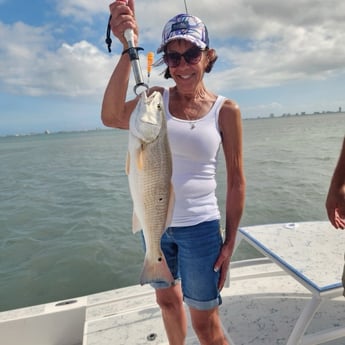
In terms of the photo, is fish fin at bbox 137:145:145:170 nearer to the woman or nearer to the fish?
the fish

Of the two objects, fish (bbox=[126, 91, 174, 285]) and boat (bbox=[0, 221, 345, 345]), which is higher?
fish (bbox=[126, 91, 174, 285])

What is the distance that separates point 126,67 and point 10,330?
299 cm

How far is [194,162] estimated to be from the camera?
2096 mm

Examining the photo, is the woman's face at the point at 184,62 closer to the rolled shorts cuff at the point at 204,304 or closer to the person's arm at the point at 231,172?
the person's arm at the point at 231,172

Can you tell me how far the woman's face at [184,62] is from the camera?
2.01 m

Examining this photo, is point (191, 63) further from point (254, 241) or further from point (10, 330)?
point (10, 330)

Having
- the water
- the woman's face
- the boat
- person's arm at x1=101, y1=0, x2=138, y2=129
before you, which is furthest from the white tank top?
the water

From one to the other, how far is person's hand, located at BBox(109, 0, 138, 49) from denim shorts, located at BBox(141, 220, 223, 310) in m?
1.19

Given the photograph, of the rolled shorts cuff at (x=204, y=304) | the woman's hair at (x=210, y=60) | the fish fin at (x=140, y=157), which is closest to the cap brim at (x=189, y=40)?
the woman's hair at (x=210, y=60)

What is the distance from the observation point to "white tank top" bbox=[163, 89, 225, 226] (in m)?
2.03

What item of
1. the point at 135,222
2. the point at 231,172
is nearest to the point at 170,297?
the point at 135,222

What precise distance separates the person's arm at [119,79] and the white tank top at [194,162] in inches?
12.2

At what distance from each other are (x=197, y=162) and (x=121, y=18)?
939 millimetres

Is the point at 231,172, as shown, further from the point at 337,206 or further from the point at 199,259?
the point at 337,206
